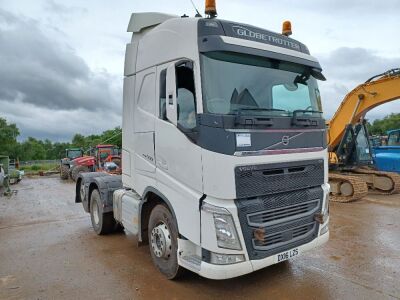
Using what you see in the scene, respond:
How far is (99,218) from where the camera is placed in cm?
716

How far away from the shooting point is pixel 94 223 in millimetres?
7531

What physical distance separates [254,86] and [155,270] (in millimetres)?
3031

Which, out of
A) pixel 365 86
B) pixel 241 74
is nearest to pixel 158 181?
pixel 241 74

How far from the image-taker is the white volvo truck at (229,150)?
391 centimetres

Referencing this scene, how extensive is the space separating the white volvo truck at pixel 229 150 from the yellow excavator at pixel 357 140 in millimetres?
7477

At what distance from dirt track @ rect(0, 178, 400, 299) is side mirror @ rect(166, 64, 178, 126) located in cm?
220

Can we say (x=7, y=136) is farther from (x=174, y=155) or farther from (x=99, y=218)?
(x=174, y=155)

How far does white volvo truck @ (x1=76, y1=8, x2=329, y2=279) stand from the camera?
3906mm

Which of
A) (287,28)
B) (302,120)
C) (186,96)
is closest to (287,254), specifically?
(302,120)

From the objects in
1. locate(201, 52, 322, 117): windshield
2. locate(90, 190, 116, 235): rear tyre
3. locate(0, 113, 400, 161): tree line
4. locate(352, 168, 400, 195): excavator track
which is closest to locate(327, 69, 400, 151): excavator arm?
A: locate(352, 168, 400, 195): excavator track

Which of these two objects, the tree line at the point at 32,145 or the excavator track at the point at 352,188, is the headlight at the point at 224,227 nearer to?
the excavator track at the point at 352,188

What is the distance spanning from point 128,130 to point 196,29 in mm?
2340

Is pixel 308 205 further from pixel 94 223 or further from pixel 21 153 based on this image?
pixel 21 153

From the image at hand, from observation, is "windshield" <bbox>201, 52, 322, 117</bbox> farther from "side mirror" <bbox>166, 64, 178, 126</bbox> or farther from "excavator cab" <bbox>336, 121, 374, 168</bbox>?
"excavator cab" <bbox>336, 121, 374, 168</bbox>
